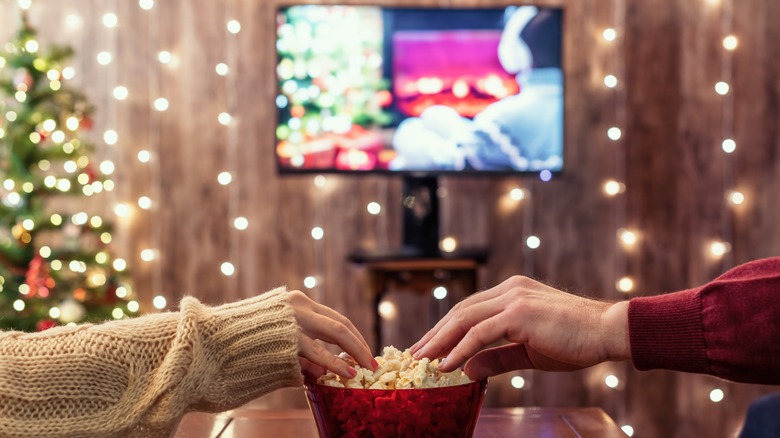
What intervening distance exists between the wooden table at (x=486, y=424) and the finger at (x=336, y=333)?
22 cm

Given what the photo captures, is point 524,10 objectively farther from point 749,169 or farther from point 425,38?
point 749,169

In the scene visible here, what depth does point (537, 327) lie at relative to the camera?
3.25 ft

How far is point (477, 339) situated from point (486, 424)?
29 cm

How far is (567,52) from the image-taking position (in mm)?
3502

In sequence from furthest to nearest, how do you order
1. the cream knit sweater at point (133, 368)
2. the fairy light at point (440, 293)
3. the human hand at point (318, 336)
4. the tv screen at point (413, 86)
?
1. the fairy light at point (440, 293)
2. the tv screen at point (413, 86)
3. the human hand at point (318, 336)
4. the cream knit sweater at point (133, 368)

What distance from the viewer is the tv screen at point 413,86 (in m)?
3.06

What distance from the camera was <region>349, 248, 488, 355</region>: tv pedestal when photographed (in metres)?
2.92

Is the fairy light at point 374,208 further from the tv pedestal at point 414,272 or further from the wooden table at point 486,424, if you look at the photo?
the wooden table at point 486,424

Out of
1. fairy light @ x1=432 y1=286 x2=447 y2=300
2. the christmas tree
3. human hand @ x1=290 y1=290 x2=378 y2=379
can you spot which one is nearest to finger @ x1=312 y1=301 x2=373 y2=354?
human hand @ x1=290 y1=290 x2=378 y2=379

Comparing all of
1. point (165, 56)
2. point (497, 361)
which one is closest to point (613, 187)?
point (165, 56)

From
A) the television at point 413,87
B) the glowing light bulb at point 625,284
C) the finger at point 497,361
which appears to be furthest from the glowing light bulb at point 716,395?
the finger at point 497,361

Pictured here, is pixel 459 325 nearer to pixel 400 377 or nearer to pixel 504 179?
pixel 400 377

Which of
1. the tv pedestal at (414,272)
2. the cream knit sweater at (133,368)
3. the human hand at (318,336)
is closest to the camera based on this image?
the cream knit sweater at (133,368)

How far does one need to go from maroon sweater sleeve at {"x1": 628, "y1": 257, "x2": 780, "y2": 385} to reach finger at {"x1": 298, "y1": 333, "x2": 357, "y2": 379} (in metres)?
0.35
